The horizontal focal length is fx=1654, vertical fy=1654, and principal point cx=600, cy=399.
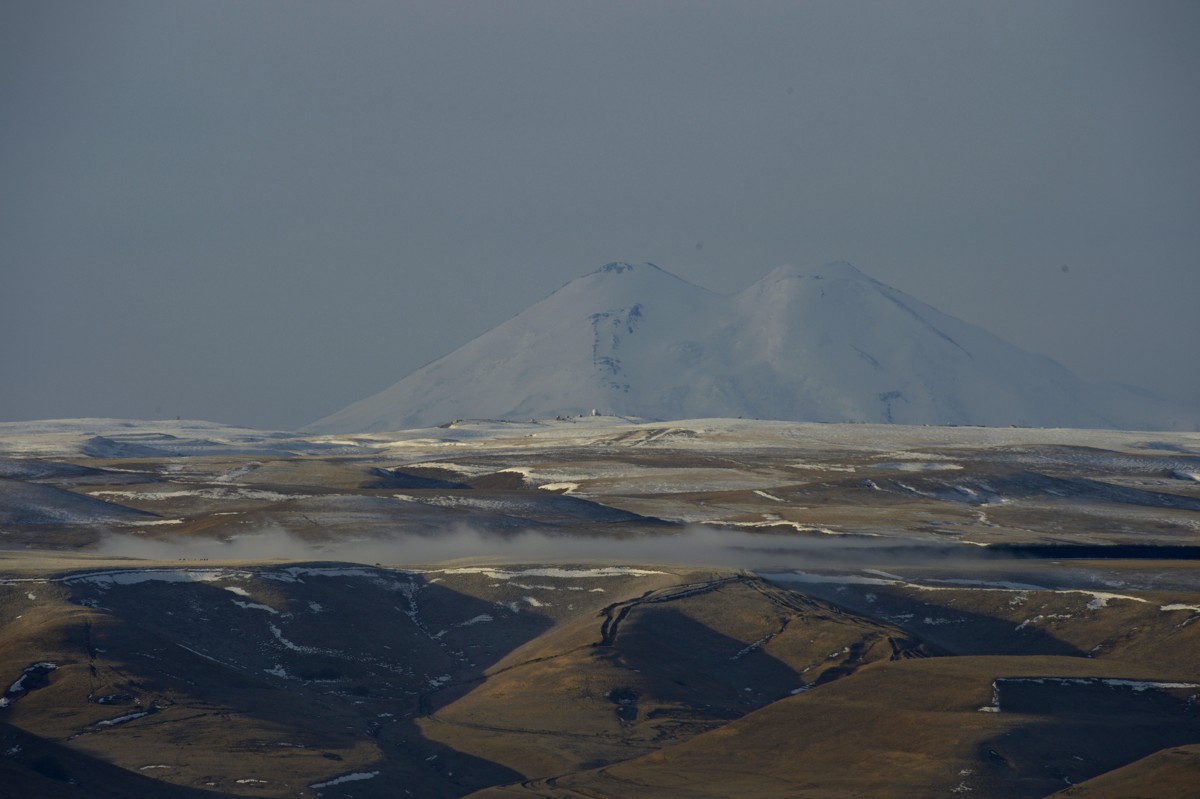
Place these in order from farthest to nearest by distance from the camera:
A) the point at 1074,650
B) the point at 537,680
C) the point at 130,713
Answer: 1. the point at 1074,650
2. the point at 537,680
3. the point at 130,713

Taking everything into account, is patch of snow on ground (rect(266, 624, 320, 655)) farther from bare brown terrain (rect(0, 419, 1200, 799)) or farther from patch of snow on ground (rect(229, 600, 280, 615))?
patch of snow on ground (rect(229, 600, 280, 615))

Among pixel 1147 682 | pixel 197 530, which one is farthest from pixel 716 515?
pixel 1147 682

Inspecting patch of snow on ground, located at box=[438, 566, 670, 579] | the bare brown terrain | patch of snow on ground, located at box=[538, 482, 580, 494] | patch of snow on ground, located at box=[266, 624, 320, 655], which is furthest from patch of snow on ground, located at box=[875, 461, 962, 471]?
patch of snow on ground, located at box=[266, 624, 320, 655]

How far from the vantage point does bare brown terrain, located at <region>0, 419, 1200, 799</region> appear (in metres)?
55.8

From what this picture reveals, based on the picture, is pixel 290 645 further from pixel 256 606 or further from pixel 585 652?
pixel 585 652

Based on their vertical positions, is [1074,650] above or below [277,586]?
below

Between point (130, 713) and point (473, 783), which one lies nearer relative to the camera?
point (473, 783)

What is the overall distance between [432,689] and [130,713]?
14.7m

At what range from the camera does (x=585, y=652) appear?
71.1 meters

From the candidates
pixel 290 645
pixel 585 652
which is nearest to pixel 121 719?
pixel 290 645

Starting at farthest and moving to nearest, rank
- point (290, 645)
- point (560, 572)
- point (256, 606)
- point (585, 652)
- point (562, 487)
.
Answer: point (562, 487), point (560, 572), point (256, 606), point (290, 645), point (585, 652)

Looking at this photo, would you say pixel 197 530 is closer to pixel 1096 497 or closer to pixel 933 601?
pixel 933 601

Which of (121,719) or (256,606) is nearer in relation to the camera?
(121,719)

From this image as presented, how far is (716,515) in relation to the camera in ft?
404
